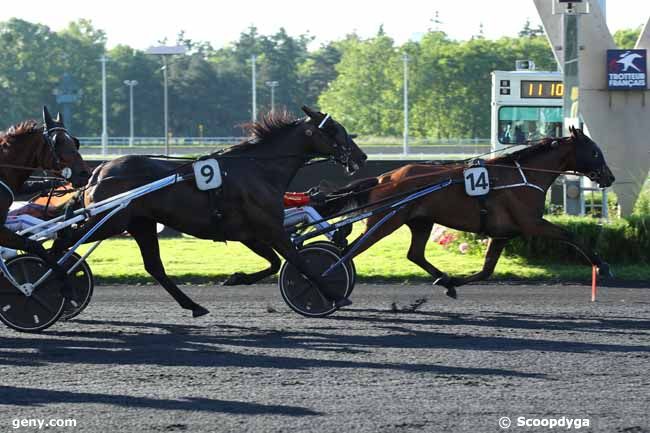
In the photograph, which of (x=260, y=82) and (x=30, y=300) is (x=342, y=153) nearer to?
(x=30, y=300)

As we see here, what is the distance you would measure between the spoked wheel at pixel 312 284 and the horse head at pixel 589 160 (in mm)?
2592

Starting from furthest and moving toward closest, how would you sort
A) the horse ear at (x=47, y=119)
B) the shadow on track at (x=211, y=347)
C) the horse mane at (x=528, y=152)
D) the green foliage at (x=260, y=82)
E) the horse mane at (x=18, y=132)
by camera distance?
the green foliage at (x=260, y=82)
the horse mane at (x=528, y=152)
the horse mane at (x=18, y=132)
the horse ear at (x=47, y=119)
the shadow on track at (x=211, y=347)

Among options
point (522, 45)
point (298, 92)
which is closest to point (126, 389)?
point (522, 45)

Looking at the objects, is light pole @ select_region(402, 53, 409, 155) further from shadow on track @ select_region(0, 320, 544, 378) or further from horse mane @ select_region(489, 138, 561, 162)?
shadow on track @ select_region(0, 320, 544, 378)

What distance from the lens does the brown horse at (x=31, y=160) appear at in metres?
8.17

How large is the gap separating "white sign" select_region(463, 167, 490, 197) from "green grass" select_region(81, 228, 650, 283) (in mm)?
2515

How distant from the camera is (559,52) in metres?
15.5

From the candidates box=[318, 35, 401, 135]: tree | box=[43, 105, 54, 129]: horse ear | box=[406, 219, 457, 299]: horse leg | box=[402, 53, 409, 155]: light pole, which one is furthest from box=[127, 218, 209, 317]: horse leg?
box=[318, 35, 401, 135]: tree

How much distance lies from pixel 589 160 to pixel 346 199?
2.34 metres

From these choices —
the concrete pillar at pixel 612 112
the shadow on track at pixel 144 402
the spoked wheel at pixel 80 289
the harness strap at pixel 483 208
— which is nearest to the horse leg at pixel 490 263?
the harness strap at pixel 483 208

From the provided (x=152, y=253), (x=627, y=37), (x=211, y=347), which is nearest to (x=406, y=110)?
(x=627, y=37)

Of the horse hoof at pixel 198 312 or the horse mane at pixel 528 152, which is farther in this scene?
the horse mane at pixel 528 152

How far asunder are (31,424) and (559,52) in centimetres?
1157

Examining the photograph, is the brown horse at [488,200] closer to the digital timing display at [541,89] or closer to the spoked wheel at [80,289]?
the spoked wheel at [80,289]
